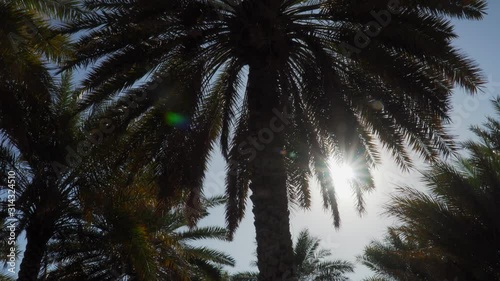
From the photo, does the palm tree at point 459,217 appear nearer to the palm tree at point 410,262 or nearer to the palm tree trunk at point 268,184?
the palm tree at point 410,262

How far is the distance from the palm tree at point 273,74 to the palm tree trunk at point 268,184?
0.02 metres

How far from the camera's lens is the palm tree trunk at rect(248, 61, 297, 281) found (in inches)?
287

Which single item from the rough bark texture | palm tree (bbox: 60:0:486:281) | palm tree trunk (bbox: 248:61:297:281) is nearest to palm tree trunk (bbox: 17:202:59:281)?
the rough bark texture

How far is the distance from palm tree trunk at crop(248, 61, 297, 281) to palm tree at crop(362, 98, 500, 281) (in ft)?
11.5

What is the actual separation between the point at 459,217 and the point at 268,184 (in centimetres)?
442

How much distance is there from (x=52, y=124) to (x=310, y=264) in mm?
16460

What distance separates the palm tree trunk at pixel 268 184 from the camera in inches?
287

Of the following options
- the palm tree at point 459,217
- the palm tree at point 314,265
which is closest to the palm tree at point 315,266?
the palm tree at point 314,265

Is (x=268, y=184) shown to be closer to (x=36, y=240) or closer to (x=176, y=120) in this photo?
(x=176, y=120)

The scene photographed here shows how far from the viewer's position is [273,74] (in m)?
8.37

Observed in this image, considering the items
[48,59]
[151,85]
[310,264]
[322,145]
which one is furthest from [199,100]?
[310,264]

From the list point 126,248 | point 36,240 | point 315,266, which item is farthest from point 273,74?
point 315,266

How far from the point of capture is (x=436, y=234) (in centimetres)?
971

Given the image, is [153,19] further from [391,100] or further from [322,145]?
[322,145]
